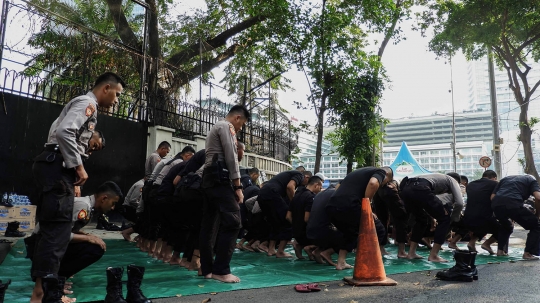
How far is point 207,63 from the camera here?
17234 mm

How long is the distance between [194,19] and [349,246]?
1320 centimetres

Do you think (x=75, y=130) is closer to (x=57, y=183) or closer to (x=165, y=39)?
(x=57, y=183)

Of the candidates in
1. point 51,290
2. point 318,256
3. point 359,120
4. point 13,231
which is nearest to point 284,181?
point 318,256

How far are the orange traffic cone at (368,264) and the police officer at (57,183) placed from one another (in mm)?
2834

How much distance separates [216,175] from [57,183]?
1.67m

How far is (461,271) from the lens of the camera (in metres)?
4.79

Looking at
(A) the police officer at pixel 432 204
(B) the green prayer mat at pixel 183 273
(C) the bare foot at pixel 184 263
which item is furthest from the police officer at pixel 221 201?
(A) the police officer at pixel 432 204

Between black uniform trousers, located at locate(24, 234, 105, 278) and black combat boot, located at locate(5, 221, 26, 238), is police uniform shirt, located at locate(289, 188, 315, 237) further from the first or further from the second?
black combat boot, located at locate(5, 221, 26, 238)

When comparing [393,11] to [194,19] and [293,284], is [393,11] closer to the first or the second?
[194,19]

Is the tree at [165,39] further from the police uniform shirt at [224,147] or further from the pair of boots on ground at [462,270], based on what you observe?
the pair of boots on ground at [462,270]

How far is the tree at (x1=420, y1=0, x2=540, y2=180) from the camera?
15.2m

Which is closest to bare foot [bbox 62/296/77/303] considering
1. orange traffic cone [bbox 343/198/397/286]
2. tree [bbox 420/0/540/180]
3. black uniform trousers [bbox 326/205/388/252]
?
orange traffic cone [bbox 343/198/397/286]

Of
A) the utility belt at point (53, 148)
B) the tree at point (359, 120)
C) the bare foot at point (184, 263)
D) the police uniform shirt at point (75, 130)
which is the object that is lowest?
the bare foot at point (184, 263)

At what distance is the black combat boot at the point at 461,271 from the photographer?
476cm
